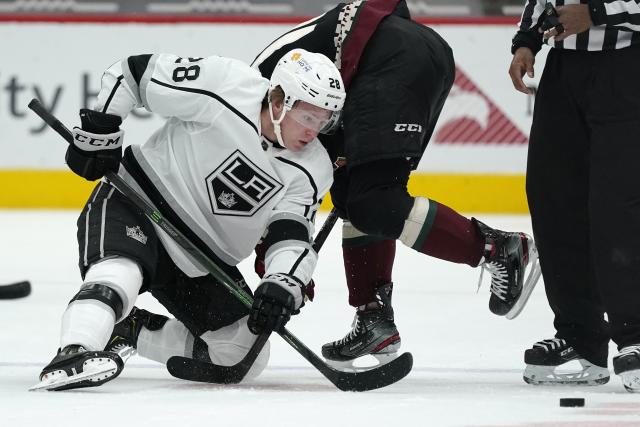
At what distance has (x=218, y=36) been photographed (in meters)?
6.60

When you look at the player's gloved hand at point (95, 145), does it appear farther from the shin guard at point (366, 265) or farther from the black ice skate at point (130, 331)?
the shin guard at point (366, 265)

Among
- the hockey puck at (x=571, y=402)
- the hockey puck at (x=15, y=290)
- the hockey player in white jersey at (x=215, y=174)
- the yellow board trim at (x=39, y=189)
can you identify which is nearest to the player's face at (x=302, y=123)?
the hockey player in white jersey at (x=215, y=174)

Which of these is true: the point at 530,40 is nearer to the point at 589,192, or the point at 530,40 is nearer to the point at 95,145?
the point at 589,192

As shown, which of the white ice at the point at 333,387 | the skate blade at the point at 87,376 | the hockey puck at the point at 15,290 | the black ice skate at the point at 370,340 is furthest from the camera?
the hockey puck at the point at 15,290

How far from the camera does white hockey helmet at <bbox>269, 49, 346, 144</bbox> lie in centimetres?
277

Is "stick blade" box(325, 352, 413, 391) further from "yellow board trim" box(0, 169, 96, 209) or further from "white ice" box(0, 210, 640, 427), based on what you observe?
"yellow board trim" box(0, 169, 96, 209)

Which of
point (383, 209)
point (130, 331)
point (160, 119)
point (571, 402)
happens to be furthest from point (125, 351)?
point (160, 119)

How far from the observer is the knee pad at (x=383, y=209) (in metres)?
2.92

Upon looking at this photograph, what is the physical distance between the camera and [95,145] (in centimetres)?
285

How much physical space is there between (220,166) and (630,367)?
93 cm

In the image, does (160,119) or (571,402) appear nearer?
(571,402)

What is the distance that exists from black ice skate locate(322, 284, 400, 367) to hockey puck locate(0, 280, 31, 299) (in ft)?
4.41

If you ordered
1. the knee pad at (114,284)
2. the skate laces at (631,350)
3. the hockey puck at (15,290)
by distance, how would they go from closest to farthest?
the knee pad at (114,284)
the skate laces at (631,350)
the hockey puck at (15,290)

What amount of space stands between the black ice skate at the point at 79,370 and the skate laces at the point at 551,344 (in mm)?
987
